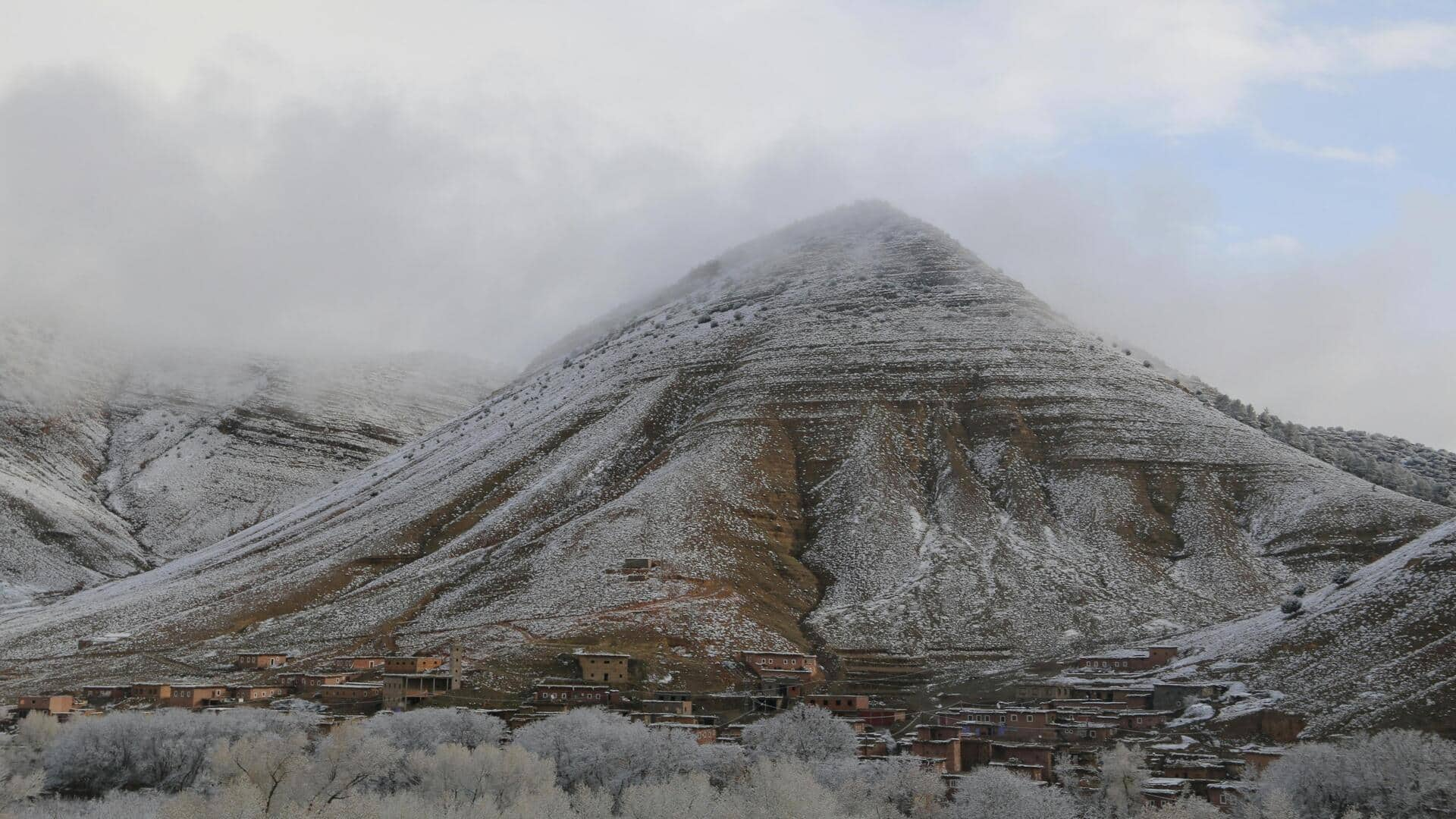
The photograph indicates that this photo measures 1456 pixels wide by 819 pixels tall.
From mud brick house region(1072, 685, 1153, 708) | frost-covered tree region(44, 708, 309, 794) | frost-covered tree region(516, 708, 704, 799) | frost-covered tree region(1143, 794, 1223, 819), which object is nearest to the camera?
frost-covered tree region(1143, 794, 1223, 819)

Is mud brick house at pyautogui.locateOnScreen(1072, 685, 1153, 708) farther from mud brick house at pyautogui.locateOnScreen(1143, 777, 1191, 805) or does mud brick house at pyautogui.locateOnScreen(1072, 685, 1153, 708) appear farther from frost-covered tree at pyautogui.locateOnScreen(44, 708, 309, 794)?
frost-covered tree at pyautogui.locateOnScreen(44, 708, 309, 794)

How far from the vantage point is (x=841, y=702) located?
11675 centimetres

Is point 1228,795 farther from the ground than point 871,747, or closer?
closer

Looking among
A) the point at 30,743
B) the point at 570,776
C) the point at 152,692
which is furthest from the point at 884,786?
the point at 152,692

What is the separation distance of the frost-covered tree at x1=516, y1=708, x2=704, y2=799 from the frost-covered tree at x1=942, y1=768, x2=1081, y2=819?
18317 mm

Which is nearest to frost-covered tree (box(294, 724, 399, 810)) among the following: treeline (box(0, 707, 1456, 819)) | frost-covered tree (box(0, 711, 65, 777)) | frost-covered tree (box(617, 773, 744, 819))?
treeline (box(0, 707, 1456, 819))

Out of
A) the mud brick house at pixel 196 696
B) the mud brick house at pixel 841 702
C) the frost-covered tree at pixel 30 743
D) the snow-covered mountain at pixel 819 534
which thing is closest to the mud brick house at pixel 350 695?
the mud brick house at pixel 196 696

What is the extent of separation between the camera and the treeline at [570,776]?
259 ft

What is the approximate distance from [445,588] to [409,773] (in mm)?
55832

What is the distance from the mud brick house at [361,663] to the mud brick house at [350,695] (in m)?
7.63

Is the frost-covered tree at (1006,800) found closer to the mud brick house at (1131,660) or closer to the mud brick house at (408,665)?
the mud brick house at (1131,660)

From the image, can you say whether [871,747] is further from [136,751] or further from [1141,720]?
[136,751]

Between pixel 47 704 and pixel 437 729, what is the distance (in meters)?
39.2

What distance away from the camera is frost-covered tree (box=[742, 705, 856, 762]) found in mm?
100188
